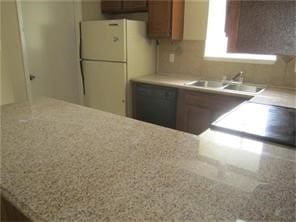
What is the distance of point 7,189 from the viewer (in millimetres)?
743

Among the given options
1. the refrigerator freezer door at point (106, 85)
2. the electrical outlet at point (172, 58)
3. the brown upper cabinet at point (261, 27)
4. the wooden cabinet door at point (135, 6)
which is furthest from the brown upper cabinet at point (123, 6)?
the brown upper cabinet at point (261, 27)

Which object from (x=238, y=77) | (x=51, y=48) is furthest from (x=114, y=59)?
(x=238, y=77)

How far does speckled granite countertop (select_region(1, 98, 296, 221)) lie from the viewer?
2.13 ft

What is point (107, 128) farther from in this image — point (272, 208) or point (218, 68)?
point (218, 68)

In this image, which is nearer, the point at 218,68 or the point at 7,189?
the point at 7,189

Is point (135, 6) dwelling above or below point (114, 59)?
above

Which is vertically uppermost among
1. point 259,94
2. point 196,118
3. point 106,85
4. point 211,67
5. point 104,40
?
point 104,40

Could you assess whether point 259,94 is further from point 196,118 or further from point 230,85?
point 196,118

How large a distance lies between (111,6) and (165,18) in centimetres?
87

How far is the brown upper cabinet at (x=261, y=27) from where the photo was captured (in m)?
0.39

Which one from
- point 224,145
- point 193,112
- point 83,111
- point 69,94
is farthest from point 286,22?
point 69,94

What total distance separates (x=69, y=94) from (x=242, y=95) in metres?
2.23

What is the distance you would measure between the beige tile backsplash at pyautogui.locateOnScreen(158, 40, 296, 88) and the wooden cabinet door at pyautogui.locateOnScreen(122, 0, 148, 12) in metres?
0.50

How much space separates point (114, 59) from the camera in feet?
9.61
